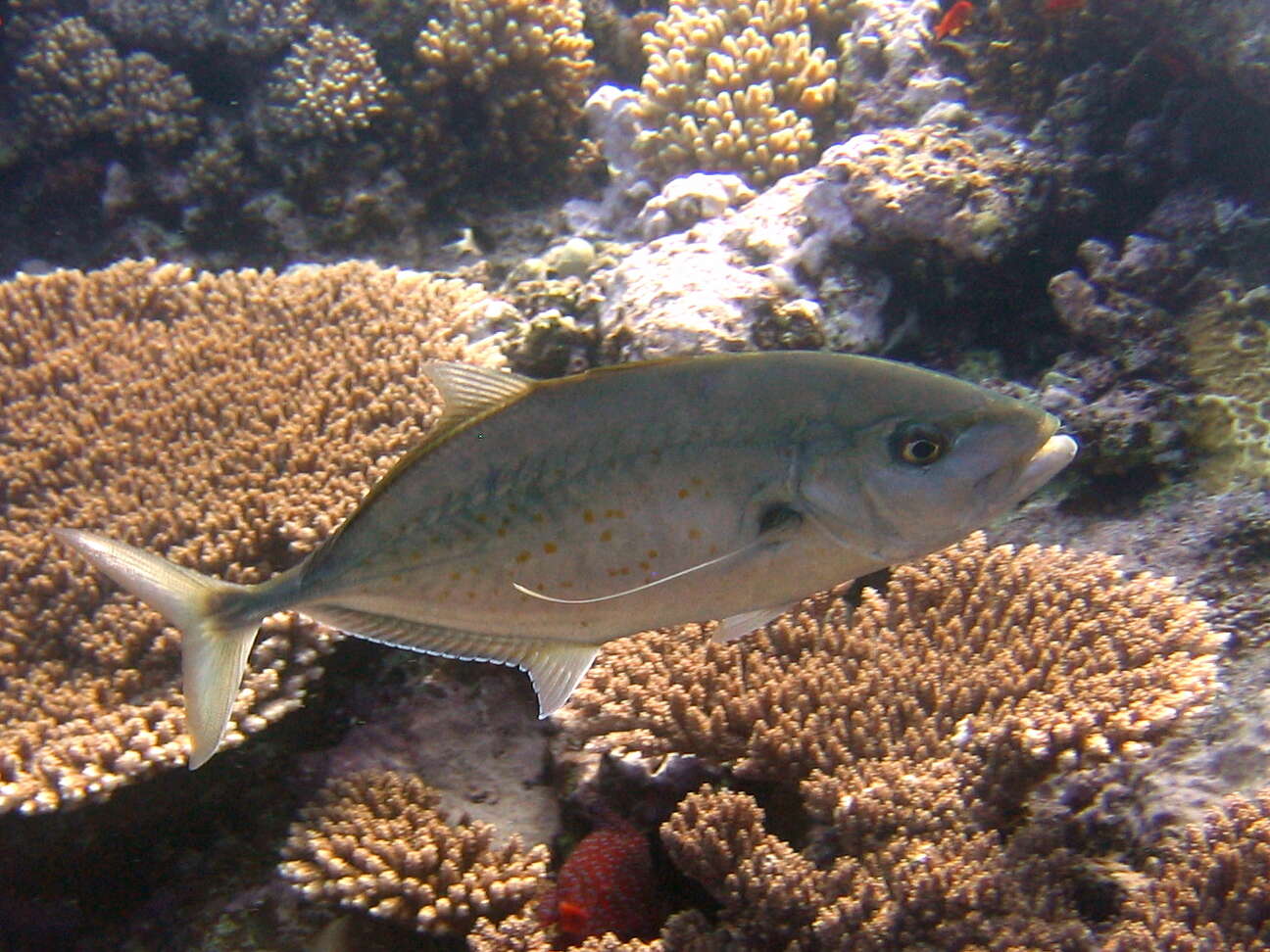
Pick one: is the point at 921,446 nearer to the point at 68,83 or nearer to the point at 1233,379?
the point at 1233,379

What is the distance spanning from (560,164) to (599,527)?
5.66 metres

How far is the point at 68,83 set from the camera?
664 cm

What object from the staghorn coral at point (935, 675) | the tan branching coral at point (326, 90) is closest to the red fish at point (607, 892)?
the staghorn coral at point (935, 675)

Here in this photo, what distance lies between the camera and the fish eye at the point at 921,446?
168cm

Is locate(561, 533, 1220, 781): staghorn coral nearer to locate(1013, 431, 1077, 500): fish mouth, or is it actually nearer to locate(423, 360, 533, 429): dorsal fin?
locate(1013, 431, 1077, 500): fish mouth

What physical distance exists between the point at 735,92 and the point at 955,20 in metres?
1.57

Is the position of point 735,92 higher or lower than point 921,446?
higher

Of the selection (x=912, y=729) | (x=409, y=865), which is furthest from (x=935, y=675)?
(x=409, y=865)

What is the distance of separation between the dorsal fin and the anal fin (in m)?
0.51

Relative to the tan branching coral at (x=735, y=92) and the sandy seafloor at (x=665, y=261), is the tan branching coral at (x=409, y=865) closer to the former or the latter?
the sandy seafloor at (x=665, y=261)

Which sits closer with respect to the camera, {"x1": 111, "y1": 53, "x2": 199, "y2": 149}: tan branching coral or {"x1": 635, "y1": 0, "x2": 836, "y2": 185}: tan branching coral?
{"x1": 635, "y1": 0, "x2": 836, "y2": 185}: tan branching coral

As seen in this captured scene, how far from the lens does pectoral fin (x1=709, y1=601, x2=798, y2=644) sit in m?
1.83

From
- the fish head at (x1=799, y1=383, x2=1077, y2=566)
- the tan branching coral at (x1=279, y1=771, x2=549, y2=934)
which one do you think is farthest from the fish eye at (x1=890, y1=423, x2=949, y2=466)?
the tan branching coral at (x1=279, y1=771, x2=549, y2=934)

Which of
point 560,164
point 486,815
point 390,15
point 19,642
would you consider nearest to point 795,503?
point 486,815
